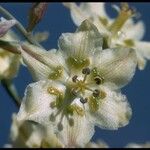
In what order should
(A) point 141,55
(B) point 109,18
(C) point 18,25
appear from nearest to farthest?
(C) point 18,25 → (A) point 141,55 → (B) point 109,18

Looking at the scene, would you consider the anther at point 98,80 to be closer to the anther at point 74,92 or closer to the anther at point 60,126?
the anther at point 74,92

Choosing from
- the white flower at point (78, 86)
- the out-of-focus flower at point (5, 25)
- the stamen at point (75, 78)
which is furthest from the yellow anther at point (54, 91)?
the out-of-focus flower at point (5, 25)

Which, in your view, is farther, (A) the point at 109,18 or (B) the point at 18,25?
(A) the point at 109,18

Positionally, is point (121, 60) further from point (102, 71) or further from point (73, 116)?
point (73, 116)

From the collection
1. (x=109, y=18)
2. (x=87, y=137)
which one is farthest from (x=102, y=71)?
(x=109, y=18)

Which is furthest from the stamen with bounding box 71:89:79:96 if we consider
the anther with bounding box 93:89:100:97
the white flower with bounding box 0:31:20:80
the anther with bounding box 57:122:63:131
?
the white flower with bounding box 0:31:20:80

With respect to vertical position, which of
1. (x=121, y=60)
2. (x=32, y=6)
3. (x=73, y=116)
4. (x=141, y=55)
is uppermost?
(x=32, y=6)

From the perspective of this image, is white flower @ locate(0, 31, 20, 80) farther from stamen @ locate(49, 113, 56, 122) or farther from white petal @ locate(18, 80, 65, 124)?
stamen @ locate(49, 113, 56, 122)
